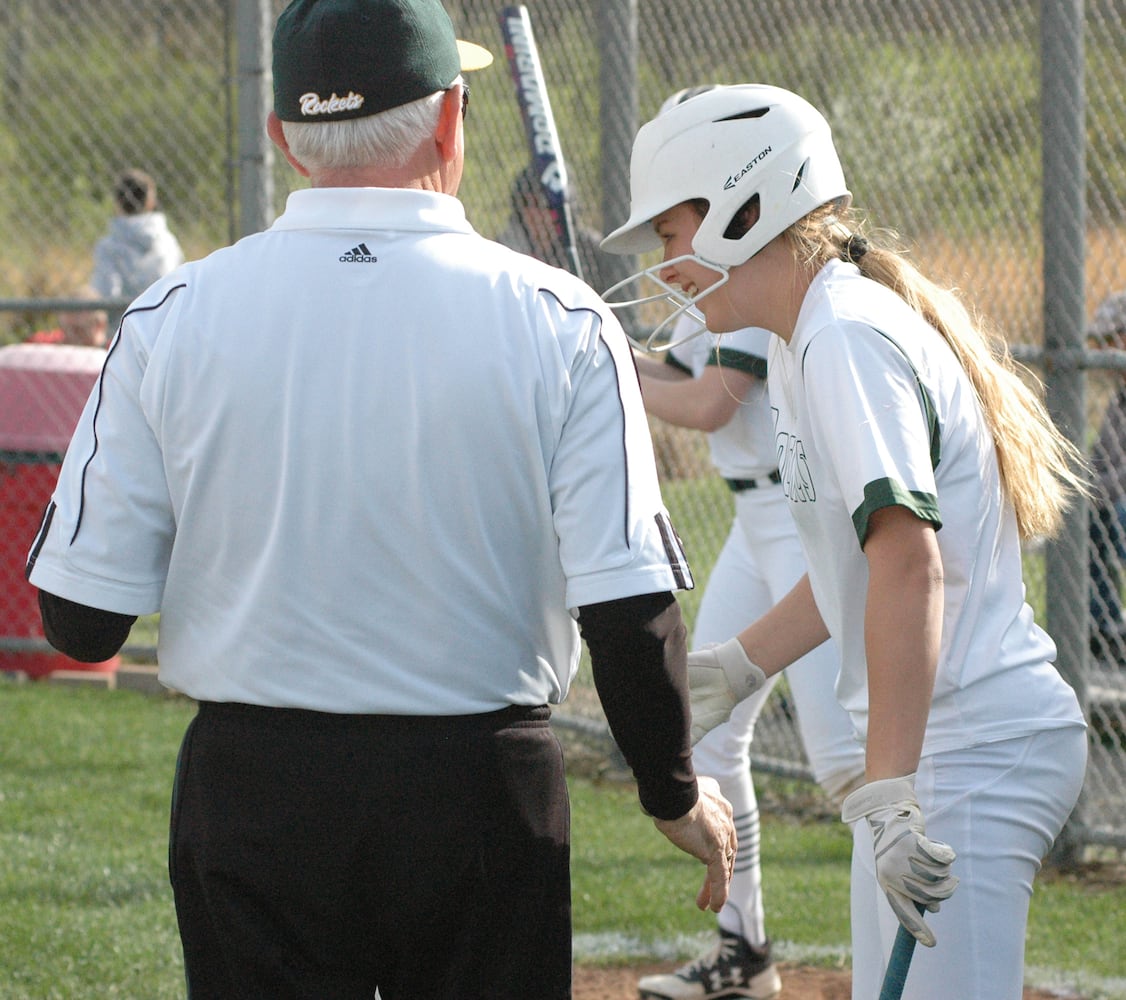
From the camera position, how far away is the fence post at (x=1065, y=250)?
5062mm

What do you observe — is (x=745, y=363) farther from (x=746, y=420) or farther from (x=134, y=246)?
(x=134, y=246)

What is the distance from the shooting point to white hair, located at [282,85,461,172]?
2064 mm

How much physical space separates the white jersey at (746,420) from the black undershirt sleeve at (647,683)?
2111mm

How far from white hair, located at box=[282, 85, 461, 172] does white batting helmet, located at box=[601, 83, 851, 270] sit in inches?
23.9

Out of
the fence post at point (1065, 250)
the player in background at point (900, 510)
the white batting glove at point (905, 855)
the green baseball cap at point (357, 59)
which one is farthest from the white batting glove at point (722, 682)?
the fence post at point (1065, 250)

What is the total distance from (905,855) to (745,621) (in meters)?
2.11

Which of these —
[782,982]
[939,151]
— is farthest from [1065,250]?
[782,982]

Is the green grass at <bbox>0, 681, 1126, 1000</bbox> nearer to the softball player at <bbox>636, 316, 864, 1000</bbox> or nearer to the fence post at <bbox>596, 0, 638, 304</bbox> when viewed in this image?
the softball player at <bbox>636, 316, 864, 1000</bbox>

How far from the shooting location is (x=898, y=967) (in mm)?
2297

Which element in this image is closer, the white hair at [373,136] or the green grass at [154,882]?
the white hair at [373,136]

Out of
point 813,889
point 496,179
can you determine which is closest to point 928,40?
point 496,179

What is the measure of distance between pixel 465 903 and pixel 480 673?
30 cm

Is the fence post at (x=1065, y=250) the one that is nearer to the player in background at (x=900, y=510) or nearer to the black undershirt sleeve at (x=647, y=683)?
the player in background at (x=900, y=510)

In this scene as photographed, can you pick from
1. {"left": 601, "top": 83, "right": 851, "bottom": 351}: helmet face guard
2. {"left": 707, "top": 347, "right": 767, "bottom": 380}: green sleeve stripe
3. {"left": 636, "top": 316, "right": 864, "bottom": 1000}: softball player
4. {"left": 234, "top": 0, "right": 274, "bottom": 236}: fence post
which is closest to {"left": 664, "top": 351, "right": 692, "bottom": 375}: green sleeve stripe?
{"left": 636, "top": 316, "right": 864, "bottom": 1000}: softball player
